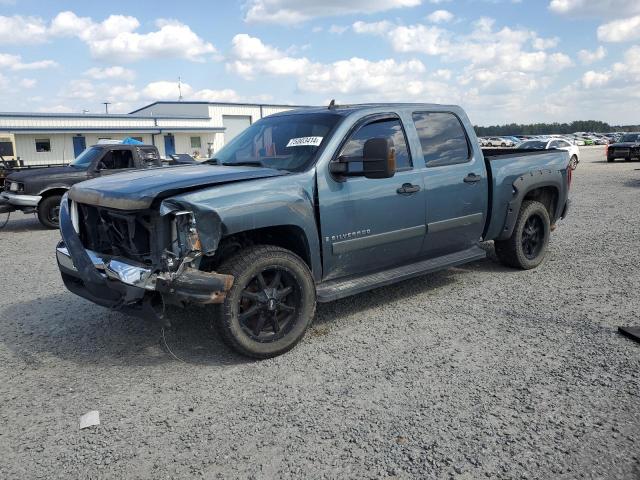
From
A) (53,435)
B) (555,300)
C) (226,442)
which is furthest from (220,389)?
(555,300)

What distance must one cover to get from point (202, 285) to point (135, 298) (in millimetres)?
487

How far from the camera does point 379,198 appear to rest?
14.7 feet

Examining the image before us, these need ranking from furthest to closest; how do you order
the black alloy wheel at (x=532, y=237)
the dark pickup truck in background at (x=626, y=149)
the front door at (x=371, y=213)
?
the dark pickup truck in background at (x=626, y=149)
the black alloy wheel at (x=532, y=237)
the front door at (x=371, y=213)

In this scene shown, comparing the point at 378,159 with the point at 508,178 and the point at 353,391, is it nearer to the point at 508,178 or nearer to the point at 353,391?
the point at 353,391

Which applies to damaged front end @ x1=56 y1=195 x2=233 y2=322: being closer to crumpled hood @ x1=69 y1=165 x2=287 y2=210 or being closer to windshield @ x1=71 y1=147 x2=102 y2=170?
crumpled hood @ x1=69 y1=165 x2=287 y2=210

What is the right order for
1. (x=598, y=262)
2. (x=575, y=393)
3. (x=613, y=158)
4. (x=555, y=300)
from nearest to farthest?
(x=575, y=393) → (x=555, y=300) → (x=598, y=262) → (x=613, y=158)

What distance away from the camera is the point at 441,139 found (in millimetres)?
5172

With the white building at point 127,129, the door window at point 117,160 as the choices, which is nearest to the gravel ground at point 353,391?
the door window at point 117,160

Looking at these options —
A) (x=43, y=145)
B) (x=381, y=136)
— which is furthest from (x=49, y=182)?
(x=43, y=145)

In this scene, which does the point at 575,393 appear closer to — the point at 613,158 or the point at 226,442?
the point at 226,442

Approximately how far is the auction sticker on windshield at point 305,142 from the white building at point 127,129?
34.2 meters

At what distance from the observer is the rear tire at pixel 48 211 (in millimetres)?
10836

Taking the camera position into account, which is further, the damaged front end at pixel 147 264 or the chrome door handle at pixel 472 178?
the chrome door handle at pixel 472 178

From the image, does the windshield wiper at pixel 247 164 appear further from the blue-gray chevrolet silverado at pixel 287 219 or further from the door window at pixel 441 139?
the door window at pixel 441 139
